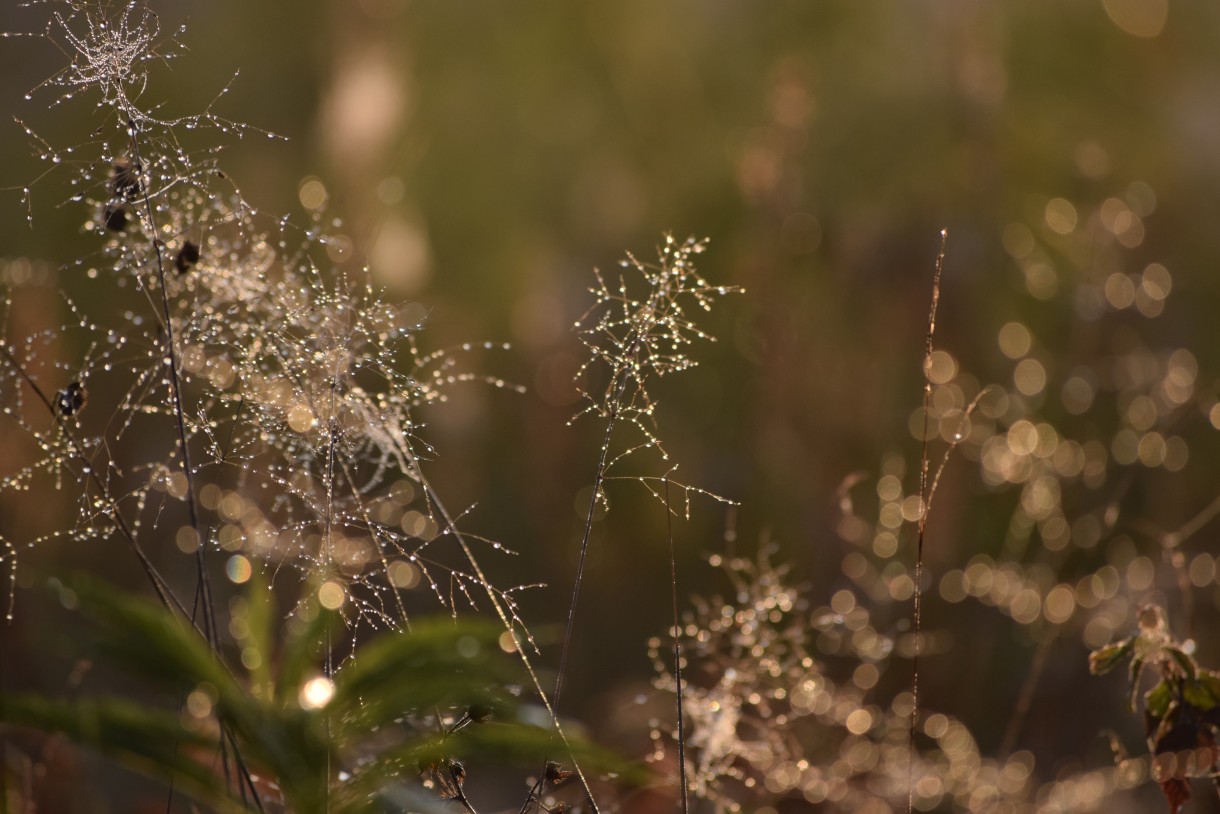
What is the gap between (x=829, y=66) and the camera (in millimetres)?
4594

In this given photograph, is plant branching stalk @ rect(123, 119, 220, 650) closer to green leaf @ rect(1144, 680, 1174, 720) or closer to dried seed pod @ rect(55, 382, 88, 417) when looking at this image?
dried seed pod @ rect(55, 382, 88, 417)

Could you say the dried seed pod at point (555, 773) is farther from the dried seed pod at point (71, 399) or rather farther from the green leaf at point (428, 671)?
the dried seed pod at point (71, 399)

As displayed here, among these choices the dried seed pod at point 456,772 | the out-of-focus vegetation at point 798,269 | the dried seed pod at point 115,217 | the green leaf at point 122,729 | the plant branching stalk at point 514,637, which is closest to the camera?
the green leaf at point 122,729

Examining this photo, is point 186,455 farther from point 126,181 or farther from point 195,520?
point 126,181

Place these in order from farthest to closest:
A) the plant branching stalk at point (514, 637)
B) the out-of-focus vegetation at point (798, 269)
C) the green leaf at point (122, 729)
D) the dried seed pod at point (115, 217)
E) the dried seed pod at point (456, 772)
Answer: the out-of-focus vegetation at point (798, 269) → the dried seed pod at point (115, 217) → the dried seed pod at point (456, 772) → the plant branching stalk at point (514, 637) → the green leaf at point (122, 729)

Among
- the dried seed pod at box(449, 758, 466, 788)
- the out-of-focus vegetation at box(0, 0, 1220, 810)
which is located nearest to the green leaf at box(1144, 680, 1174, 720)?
the dried seed pod at box(449, 758, 466, 788)

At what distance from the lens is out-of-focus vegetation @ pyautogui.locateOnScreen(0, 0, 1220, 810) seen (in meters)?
3.13

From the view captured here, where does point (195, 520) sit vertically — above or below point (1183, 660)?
above

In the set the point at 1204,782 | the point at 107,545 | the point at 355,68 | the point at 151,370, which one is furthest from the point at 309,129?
the point at 1204,782

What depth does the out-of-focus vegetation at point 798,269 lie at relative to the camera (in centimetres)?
313

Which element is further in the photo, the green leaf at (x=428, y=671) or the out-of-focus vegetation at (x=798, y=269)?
the out-of-focus vegetation at (x=798, y=269)

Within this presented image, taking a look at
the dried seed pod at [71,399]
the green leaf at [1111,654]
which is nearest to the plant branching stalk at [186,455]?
the dried seed pod at [71,399]

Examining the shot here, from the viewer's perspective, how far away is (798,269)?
3979 millimetres

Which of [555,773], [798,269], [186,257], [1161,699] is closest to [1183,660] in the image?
[1161,699]
